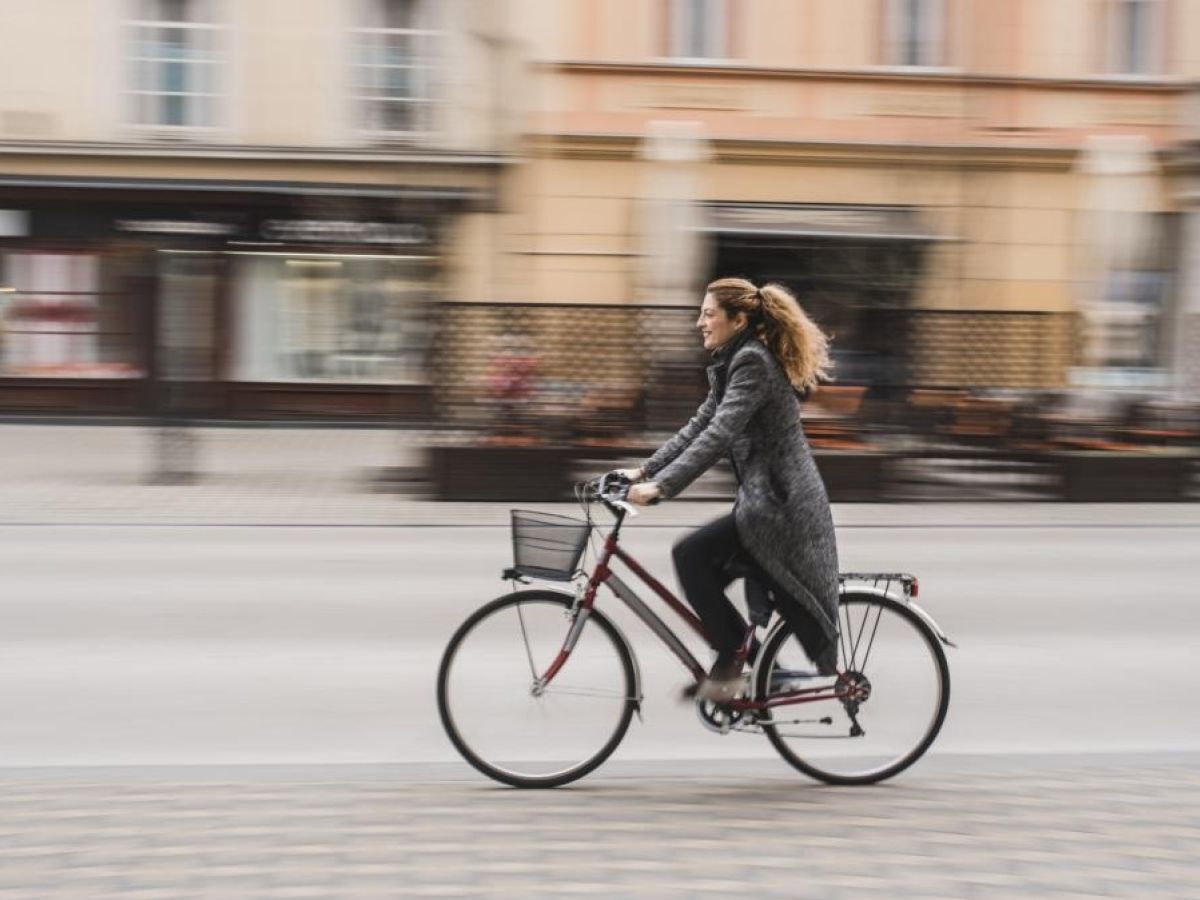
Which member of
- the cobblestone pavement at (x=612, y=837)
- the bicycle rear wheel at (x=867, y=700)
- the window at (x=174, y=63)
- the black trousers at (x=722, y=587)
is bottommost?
the cobblestone pavement at (x=612, y=837)

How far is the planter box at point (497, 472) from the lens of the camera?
13.3 m

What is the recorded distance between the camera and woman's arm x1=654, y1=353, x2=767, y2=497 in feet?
15.6

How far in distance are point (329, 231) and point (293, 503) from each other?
9025 mm

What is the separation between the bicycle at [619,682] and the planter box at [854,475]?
8747 millimetres

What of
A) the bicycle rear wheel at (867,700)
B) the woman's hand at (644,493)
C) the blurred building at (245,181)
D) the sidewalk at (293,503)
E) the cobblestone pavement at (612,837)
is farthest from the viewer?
the blurred building at (245,181)

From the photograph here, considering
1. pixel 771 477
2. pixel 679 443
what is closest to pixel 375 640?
pixel 679 443

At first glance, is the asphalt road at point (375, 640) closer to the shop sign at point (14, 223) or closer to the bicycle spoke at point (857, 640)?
the bicycle spoke at point (857, 640)

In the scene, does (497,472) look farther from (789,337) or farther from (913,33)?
(913,33)

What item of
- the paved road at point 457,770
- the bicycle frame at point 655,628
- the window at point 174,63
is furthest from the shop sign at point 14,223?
the bicycle frame at point 655,628

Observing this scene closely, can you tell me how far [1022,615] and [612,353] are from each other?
6.46 meters

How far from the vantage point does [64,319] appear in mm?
21516

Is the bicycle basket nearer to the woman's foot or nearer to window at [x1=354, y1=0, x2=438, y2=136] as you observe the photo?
the woman's foot

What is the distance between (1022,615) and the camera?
27.2 feet

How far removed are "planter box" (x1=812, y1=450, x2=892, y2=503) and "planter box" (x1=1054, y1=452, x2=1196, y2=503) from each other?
1691 mm
